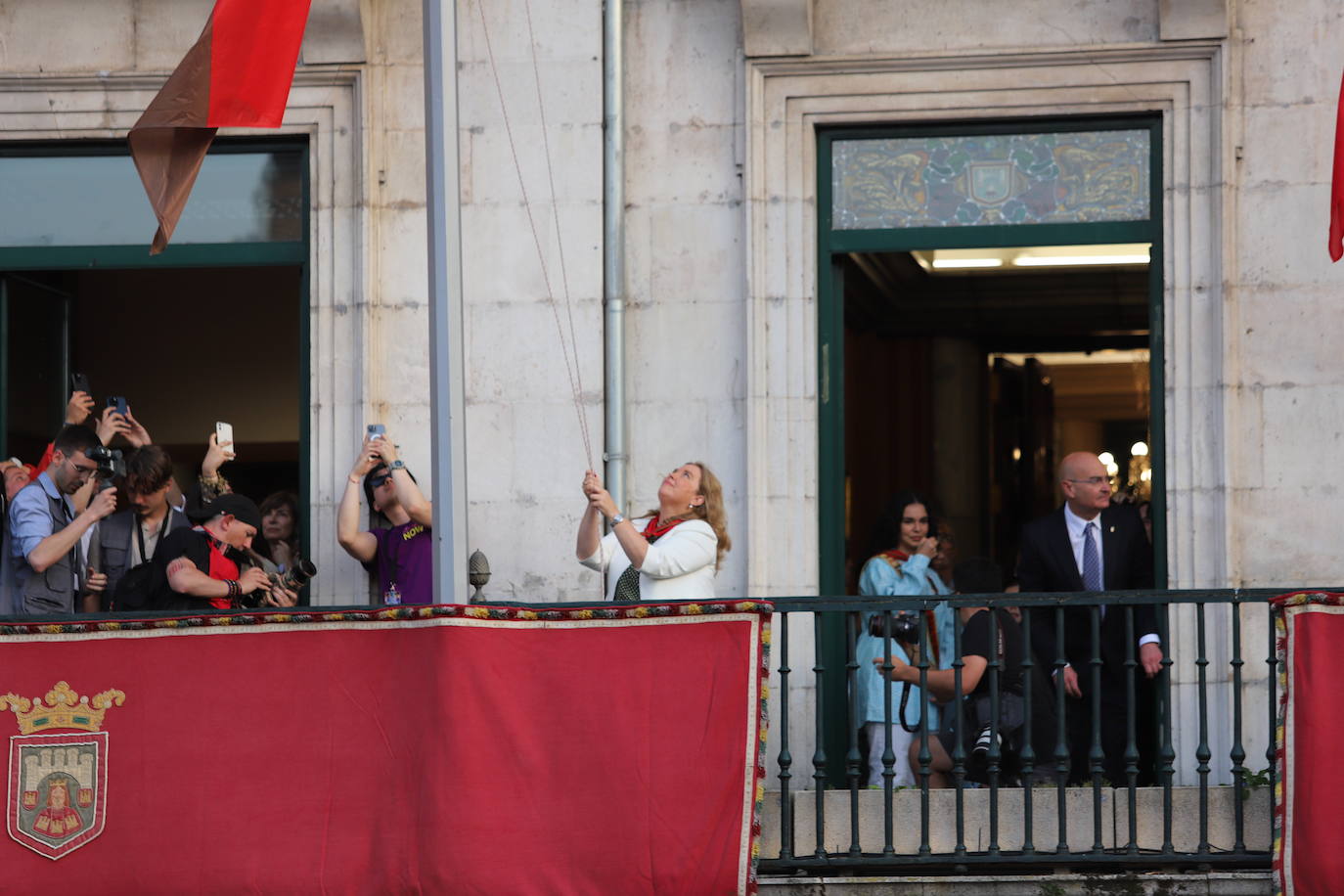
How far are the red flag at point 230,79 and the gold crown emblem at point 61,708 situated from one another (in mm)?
2112

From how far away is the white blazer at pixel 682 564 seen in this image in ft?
33.3

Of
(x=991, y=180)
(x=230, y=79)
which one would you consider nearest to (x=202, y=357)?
(x=230, y=79)

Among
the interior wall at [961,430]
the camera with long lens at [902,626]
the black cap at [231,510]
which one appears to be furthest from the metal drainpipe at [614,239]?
the interior wall at [961,430]

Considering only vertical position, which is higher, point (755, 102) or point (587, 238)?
point (755, 102)

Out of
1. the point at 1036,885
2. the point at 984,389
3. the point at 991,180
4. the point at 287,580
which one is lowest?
the point at 1036,885

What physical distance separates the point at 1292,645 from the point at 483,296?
4.97 metres

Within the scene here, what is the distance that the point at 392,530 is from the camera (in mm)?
11547

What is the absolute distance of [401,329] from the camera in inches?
480

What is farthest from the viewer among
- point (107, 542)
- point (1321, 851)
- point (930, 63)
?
point (930, 63)

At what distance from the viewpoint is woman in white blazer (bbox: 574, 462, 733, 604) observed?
10.1 meters

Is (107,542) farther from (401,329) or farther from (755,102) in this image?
(755,102)

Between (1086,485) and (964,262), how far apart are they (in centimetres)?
527

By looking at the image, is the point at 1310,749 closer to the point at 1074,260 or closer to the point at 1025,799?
the point at 1025,799

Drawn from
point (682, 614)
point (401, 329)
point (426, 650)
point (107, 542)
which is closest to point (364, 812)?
point (426, 650)
